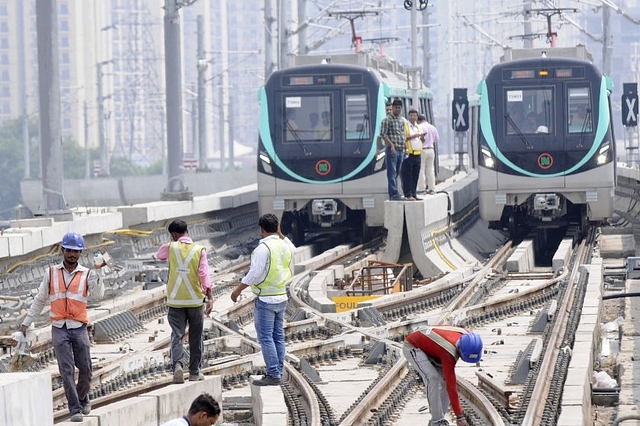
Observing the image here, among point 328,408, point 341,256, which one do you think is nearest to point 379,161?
point 341,256

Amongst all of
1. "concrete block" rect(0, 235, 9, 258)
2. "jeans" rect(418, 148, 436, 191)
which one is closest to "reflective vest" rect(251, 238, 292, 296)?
"concrete block" rect(0, 235, 9, 258)

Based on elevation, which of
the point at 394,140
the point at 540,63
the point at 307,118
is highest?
the point at 540,63

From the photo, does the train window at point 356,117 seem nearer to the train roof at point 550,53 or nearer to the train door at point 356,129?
the train door at point 356,129

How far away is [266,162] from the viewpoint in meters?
28.8

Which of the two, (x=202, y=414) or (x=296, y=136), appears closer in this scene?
(x=202, y=414)

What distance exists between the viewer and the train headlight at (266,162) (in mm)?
28719

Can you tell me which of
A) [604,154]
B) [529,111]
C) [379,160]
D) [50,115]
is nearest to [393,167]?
[379,160]

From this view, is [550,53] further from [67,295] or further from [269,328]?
[67,295]

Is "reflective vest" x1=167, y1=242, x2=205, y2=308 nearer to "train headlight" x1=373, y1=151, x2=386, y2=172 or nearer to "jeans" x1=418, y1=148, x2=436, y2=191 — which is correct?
"train headlight" x1=373, y1=151, x2=386, y2=172

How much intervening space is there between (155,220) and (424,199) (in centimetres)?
436

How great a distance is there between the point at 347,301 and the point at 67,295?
9.56m

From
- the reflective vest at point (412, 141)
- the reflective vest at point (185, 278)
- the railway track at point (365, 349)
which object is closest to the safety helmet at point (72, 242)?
the railway track at point (365, 349)

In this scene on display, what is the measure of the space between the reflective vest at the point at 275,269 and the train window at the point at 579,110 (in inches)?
606

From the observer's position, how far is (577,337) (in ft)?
49.1
